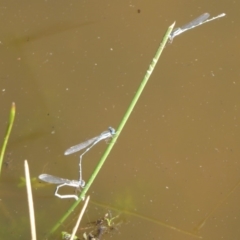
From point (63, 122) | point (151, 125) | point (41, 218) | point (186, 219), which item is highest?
point (63, 122)

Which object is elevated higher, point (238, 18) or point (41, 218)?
point (238, 18)

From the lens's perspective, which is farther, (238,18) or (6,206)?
(238,18)

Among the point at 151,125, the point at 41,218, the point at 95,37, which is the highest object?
the point at 95,37

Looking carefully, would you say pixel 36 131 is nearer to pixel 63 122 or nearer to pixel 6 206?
pixel 63 122

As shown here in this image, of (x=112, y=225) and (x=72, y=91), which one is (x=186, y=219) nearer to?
(x=112, y=225)

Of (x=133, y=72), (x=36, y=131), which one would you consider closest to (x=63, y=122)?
(x=36, y=131)

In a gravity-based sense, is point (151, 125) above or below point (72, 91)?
below

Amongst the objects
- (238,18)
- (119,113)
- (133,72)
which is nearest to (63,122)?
(119,113)

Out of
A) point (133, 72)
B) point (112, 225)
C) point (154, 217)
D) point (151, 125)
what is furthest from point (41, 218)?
point (133, 72)
